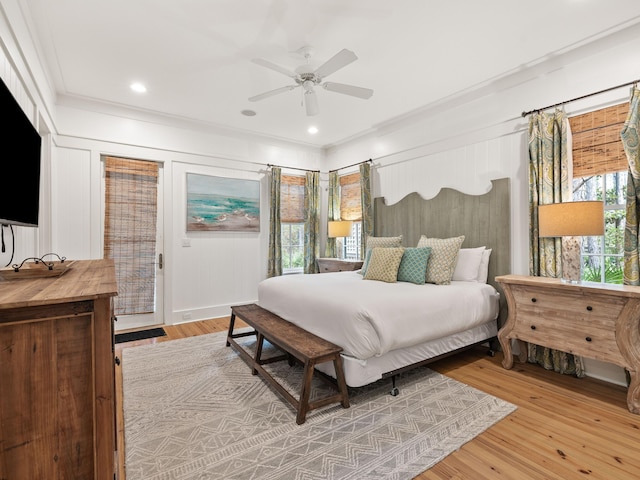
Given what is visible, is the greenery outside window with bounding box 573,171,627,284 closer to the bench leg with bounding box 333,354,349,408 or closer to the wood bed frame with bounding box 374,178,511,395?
the wood bed frame with bounding box 374,178,511,395

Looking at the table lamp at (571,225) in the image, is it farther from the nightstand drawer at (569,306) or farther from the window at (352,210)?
the window at (352,210)

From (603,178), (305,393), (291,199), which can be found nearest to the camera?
(305,393)

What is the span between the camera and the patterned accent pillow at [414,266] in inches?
125

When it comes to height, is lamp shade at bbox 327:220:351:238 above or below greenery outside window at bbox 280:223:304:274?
above

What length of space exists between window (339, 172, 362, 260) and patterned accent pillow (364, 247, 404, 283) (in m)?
1.82

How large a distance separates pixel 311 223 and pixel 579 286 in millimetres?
3912

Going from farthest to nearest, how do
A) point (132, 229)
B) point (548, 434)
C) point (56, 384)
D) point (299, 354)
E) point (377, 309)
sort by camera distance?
point (132, 229), point (377, 309), point (299, 354), point (548, 434), point (56, 384)

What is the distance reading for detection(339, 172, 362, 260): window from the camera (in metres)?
5.31

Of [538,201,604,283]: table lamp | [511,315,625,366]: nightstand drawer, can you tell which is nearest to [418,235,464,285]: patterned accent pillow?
[511,315,625,366]: nightstand drawer

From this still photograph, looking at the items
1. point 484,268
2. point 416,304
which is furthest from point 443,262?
point 416,304

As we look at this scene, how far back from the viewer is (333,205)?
5.64 meters

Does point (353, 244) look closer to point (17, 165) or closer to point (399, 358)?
point (399, 358)

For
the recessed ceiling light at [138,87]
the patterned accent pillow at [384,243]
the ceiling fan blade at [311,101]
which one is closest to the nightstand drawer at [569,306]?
the patterned accent pillow at [384,243]

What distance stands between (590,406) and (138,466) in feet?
9.66
